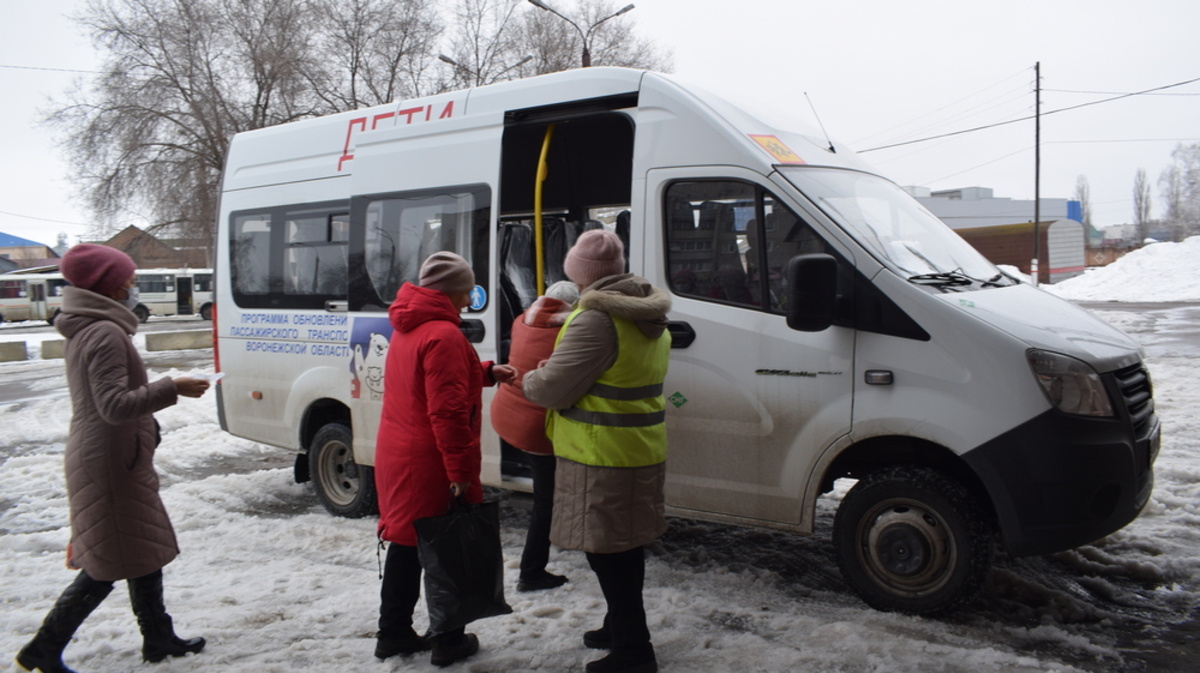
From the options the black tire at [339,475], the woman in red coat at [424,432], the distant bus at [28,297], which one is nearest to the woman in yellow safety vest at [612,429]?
the woman in red coat at [424,432]

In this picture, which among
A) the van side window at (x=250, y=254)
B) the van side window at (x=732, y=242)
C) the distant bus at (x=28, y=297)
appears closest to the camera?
the van side window at (x=732, y=242)

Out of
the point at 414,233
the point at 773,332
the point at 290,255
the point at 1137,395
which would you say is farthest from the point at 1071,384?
the point at 290,255

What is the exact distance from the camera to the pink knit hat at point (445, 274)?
11.8 feet

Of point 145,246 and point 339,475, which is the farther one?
point 145,246

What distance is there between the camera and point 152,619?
148 inches

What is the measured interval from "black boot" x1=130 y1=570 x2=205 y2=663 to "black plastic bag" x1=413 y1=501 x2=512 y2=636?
4.01 ft

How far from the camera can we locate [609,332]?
10.9 ft

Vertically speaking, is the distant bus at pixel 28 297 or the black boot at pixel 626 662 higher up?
the distant bus at pixel 28 297

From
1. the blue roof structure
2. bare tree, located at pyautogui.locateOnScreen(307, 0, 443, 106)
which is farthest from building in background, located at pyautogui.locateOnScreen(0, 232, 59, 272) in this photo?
bare tree, located at pyautogui.locateOnScreen(307, 0, 443, 106)

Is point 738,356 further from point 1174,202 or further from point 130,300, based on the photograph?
point 1174,202

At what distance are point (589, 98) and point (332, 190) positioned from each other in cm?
217

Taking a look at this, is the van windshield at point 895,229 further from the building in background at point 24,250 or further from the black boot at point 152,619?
the building in background at point 24,250

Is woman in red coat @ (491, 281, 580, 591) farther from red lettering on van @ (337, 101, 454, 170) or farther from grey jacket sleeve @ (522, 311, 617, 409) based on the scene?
red lettering on van @ (337, 101, 454, 170)

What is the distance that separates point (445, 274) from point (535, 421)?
1.21 meters
